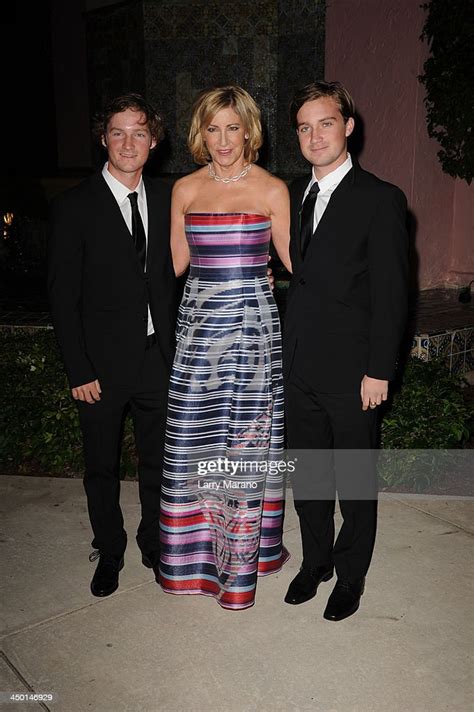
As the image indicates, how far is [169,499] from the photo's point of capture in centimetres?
303

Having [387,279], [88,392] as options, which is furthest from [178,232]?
[387,279]

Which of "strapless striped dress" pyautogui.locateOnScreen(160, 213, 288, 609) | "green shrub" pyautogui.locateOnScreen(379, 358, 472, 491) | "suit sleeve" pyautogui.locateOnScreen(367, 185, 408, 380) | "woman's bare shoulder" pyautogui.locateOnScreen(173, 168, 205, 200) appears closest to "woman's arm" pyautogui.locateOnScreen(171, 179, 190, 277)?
"woman's bare shoulder" pyautogui.locateOnScreen(173, 168, 205, 200)

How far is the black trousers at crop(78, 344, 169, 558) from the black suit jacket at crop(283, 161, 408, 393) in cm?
65

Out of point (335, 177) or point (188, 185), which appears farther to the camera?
point (188, 185)

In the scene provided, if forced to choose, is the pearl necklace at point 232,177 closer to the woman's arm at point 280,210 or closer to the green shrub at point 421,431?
the woman's arm at point 280,210

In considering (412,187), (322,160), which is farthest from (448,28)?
(322,160)

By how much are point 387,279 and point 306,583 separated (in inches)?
56.8

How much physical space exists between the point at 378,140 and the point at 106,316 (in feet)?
15.9

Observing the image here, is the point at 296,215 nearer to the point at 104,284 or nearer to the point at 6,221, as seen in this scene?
the point at 104,284

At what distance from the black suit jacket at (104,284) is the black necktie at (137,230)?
3cm

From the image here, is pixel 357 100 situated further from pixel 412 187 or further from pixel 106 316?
pixel 106 316

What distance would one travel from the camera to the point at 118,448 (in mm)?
3215

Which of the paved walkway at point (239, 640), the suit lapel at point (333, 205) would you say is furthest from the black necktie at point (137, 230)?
the paved walkway at point (239, 640)

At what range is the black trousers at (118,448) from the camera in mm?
3104
